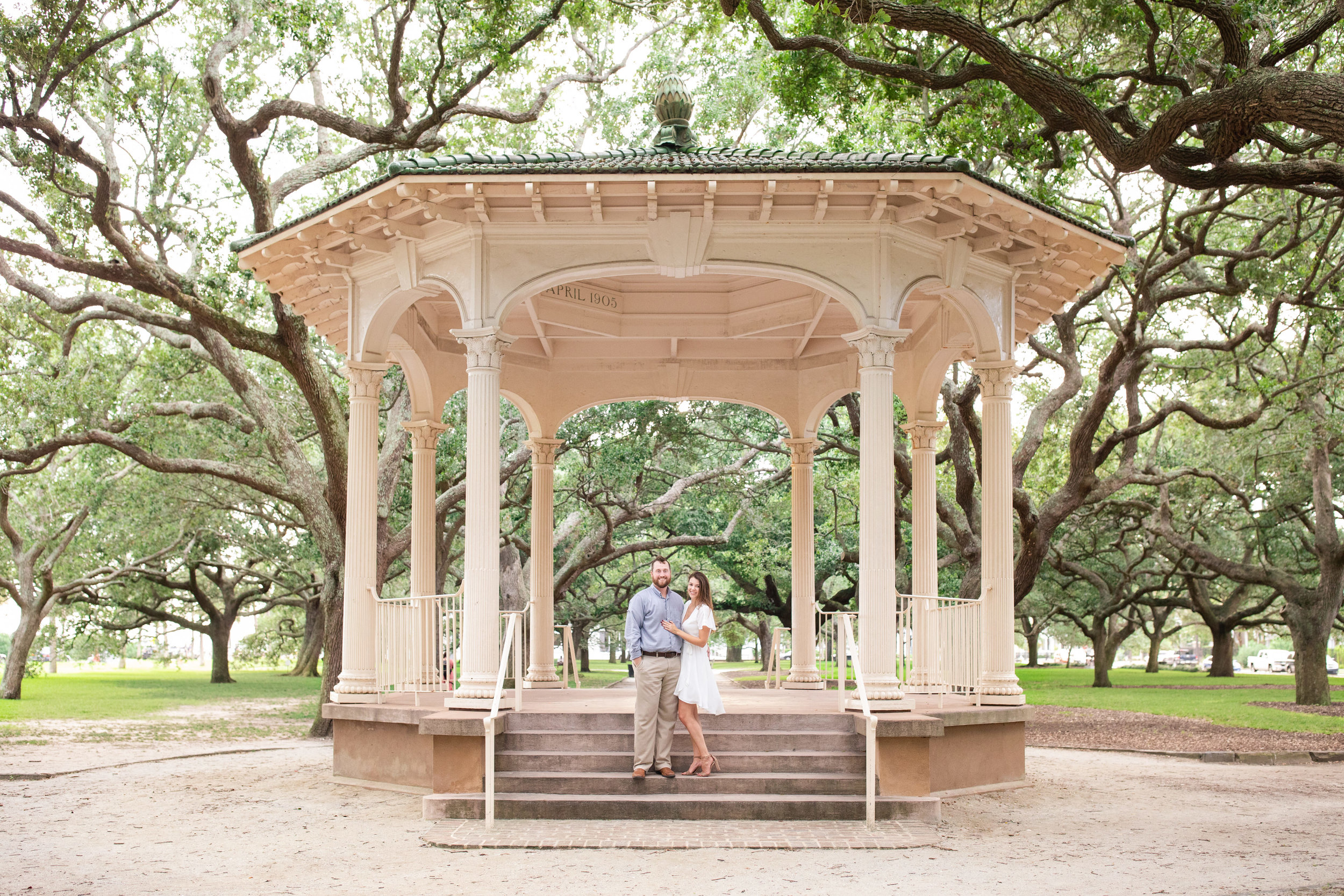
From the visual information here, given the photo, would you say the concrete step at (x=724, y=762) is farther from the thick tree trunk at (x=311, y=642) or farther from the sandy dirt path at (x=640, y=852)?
the thick tree trunk at (x=311, y=642)

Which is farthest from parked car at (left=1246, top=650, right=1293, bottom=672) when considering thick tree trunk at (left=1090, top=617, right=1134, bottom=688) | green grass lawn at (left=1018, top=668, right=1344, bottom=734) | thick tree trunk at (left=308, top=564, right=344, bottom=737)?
thick tree trunk at (left=308, top=564, right=344, bottom=737)

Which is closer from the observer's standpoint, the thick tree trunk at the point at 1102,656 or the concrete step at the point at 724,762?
the concrete step at the point at 724,762

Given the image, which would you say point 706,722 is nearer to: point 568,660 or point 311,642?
point 568,660

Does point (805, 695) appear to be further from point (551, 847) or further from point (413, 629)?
point (551, 847)

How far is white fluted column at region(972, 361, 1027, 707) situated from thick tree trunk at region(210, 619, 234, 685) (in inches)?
1387

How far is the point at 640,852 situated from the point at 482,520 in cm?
352

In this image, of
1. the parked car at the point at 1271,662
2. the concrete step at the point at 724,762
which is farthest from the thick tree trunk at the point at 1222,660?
the concrete step at the point at 724,762

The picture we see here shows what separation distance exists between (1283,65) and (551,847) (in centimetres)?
1264

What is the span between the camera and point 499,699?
32.6 ft

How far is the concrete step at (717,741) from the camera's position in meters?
10.1

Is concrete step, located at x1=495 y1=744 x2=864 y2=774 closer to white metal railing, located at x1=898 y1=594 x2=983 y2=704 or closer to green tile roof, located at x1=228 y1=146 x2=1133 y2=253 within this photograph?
white metal railing, located at x1=898 y1=594 x2=983 y2=704

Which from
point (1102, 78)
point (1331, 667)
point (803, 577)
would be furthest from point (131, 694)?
point (1331, 667)

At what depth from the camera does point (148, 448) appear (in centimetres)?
1848

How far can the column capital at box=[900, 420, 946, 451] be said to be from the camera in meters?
14.3
